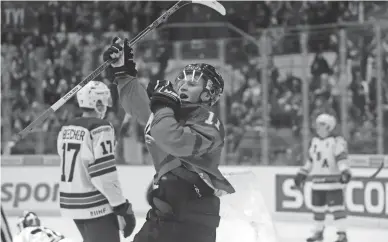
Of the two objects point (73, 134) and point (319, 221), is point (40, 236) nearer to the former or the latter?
point (73, 134)

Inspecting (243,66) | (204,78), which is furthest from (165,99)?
(243,66)

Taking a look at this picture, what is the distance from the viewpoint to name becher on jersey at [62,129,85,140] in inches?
127

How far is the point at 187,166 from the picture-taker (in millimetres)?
2143

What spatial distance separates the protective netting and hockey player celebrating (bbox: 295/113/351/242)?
7.78ft

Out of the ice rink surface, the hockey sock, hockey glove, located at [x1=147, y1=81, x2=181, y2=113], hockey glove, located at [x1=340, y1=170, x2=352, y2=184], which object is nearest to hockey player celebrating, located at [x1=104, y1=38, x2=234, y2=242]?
hockey glove, located at [x1=147, y1=81, x2=181, y2=113]

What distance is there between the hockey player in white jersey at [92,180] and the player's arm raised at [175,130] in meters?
1.17

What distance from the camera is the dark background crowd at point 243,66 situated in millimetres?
7051

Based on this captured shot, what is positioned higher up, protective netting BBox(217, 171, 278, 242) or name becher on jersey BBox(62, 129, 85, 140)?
name becher on jersey BBox(62, 129, 85, 140)

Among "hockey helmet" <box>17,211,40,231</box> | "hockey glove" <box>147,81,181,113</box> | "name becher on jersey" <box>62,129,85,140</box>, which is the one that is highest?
"hockey glove" <box>147,81,181,113</box>

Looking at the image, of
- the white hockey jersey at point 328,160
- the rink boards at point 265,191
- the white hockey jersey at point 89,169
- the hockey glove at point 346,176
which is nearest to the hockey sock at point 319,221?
the white hockey jersey at point 328,160

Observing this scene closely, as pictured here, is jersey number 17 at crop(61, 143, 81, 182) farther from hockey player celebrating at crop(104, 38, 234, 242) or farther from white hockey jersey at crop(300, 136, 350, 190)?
white hockey jersey at crop(300, 136, 350, 190)

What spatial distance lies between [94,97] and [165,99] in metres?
1.35

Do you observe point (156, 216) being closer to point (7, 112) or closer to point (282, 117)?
point (282, 117)

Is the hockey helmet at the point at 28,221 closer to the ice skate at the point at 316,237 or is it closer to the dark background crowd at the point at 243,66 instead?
the ice skate at the point at 316,237
